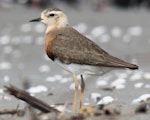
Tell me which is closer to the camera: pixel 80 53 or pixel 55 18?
pixel 80 53

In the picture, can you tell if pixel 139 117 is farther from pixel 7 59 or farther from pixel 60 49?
pixel 7 59

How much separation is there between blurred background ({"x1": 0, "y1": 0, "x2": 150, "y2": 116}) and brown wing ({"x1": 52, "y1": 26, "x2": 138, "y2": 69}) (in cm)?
52

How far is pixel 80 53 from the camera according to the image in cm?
711

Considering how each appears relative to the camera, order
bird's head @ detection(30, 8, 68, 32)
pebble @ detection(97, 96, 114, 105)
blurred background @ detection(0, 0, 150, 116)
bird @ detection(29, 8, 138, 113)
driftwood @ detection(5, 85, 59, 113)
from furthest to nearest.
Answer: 1. blurred background @ detection(0, 0, 150, 116)
2. bird's head @ detection(30, 8, 68, 32)
3. pebble @ detection(97, 96, 114, 105)
4. bird @ detection(29, 8, 138, 113)
5. driftwood @ detection(5, 85, 59, 113)

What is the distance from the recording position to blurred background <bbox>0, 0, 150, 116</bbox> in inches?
336

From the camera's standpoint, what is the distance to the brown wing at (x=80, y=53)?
276 inches

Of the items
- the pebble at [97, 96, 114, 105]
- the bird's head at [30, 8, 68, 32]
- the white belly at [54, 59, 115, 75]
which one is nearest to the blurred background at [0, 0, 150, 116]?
the pebble at [97, 96, 114, 105]

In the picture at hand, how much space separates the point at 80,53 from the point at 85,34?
661 cm

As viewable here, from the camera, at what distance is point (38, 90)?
28.2 ft

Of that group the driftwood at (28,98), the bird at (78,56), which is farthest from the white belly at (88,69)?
the driftwood at (28,98)

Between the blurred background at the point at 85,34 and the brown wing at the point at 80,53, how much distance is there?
1.72 feet

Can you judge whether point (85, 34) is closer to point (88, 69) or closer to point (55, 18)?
point (55, 18)

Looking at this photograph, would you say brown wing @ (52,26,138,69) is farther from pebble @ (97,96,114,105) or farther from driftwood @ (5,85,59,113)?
driftwood @ (5,85,59,113)

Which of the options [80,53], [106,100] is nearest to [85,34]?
[106,100]
